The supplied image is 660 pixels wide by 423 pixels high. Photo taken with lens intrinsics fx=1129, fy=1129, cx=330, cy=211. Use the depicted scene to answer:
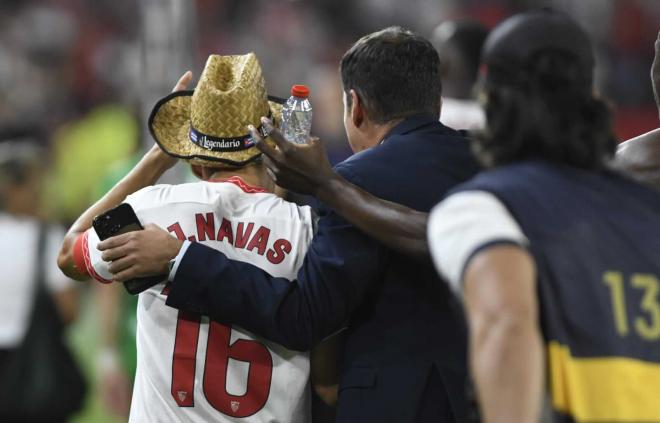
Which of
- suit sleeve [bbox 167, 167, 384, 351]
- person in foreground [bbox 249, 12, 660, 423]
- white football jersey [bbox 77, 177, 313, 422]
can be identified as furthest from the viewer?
white football jersey [bbox 77, 177, 313, 422]

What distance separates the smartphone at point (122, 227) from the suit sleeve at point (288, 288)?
0.28ft

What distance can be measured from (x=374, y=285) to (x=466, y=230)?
3.46 ft

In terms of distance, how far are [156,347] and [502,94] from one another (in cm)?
141

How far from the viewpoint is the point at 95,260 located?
3271 mm

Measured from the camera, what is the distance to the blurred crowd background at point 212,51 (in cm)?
1167

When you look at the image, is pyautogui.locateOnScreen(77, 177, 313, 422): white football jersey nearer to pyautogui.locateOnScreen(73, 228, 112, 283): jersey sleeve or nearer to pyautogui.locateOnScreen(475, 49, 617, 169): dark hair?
pyautogui.locateOnScreen(73, 228, 112, 283): jersey sleeve

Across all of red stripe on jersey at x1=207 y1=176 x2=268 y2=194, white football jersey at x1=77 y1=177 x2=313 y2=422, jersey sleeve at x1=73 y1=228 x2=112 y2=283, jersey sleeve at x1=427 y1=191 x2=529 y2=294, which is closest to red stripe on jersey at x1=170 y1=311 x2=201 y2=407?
white football jersey at x1=77 y1=177 x2=313 y2=422

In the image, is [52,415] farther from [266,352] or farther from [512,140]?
[512,140]

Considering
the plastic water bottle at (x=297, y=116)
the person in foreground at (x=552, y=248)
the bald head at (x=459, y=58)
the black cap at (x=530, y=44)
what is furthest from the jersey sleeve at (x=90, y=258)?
the bald head at (x=459, y=58)

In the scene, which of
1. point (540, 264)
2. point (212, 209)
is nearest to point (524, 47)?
Result: point (540, 264)

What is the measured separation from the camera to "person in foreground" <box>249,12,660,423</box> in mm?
2131

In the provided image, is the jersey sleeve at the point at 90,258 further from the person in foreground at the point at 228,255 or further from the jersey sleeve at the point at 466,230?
the jersey sleeve at the point at 466,230

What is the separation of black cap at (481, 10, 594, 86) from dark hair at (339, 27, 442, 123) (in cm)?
99

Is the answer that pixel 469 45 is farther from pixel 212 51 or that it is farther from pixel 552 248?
pixel 212 51
